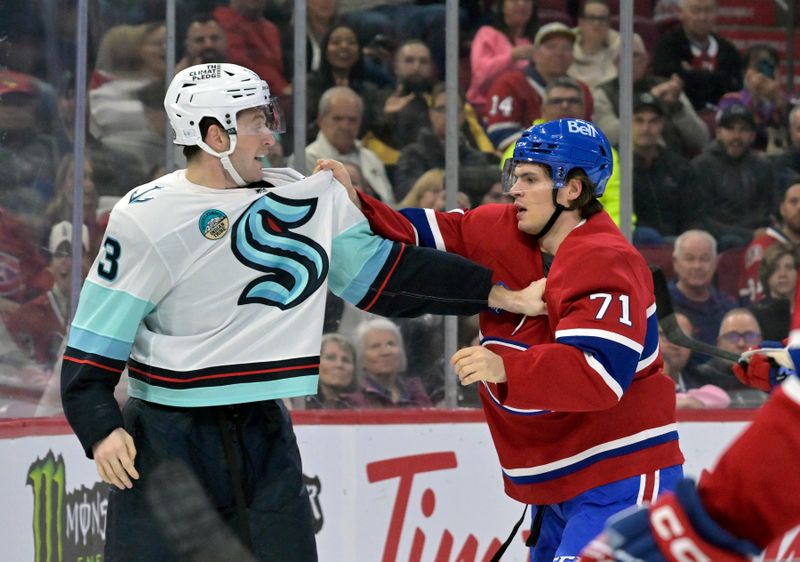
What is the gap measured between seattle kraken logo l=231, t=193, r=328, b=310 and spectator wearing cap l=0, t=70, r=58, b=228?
1.37m

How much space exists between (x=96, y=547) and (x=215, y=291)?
1383mm

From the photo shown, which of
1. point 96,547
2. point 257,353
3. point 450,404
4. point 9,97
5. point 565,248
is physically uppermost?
point 9,97

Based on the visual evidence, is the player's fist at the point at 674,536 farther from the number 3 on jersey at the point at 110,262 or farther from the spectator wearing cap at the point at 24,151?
the spectator wearing cap at the point at 24,151

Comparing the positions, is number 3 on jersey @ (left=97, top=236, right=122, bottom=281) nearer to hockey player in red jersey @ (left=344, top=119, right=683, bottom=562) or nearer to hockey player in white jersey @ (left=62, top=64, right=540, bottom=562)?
hockey player in white jersey @ (left=62, top=64, right=540, bottom=562)

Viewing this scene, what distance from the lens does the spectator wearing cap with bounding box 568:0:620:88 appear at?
426 centimetres

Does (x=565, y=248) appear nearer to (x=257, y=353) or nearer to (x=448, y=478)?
(x=257, y=353)

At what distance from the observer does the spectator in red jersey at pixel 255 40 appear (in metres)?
3.97

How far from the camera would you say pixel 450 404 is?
3.84m

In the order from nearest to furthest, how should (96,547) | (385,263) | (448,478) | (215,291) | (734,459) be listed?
(734,459), (215,291), (385,263), (96,547), (448,478)

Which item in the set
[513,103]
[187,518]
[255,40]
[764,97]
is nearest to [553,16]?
[513,103]

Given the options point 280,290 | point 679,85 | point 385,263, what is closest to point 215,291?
point 280,290

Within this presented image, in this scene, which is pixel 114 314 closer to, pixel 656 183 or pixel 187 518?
pixel 187 518

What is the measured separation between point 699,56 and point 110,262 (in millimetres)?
2911

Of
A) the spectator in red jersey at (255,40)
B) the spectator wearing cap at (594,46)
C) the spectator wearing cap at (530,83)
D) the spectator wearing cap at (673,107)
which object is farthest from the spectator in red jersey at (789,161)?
the spectator in red jersey at (255,40)
